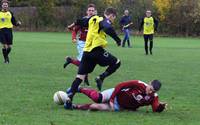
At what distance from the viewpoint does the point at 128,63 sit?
70.6ft

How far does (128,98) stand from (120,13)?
4979 cm

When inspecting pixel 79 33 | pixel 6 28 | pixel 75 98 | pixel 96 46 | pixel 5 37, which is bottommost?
pixel 5 37

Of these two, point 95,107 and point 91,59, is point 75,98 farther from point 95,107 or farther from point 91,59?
point 95,107

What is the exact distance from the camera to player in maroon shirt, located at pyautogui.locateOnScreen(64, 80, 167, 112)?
9.68 metres

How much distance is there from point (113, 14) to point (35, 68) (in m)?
8.12

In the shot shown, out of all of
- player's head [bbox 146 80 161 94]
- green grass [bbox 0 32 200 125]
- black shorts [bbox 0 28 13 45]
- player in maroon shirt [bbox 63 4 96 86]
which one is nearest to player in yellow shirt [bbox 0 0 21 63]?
black shorts [bbox 0 28 13 45]

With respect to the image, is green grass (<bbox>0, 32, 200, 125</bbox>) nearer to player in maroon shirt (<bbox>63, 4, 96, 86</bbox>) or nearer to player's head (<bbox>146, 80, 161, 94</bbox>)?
player's head (<bbox>146, 80, 161, 94</bbox>)

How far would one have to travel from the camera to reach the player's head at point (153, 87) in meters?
9.42

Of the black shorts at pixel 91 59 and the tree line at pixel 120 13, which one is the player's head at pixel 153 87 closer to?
the black shorts at pixel 91 59

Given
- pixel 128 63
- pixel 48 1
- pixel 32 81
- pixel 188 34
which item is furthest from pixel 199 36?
pixel 32 81

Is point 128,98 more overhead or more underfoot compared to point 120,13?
more overhead

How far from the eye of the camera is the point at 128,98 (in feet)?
32.2

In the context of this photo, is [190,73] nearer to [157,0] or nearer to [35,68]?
[35,68]

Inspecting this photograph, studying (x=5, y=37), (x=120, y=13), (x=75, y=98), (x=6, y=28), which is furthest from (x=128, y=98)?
(x=120, y=13)
